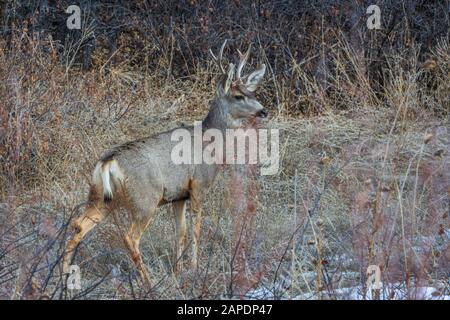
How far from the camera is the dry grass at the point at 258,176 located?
588cm

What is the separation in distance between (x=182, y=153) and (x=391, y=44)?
482cm

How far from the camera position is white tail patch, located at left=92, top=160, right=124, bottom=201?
6.55 metres

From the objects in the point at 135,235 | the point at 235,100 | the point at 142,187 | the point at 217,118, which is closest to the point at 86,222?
the point at 135,235

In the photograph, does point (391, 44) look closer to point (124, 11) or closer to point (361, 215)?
point (124, 11)

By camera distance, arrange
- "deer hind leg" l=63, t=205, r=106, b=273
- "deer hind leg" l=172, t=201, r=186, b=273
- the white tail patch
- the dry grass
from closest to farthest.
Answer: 1. the dry grass
2. the white tail patch
3. "deer hind leg" l=63, t=205, r=106, b=273
4. "deer hind leg" l=172, t=201, r=186, b=273

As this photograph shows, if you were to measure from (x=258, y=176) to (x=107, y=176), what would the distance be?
2471 mm

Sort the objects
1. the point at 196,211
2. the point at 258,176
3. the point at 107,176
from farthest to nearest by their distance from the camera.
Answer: the point at 258,176
the point at 196,211
the point at 107,176

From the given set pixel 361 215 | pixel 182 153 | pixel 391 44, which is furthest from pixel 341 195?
pixel 391 44

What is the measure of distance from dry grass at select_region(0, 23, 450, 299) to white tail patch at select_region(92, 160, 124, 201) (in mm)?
281

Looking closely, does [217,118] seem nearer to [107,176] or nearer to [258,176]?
[258,176]

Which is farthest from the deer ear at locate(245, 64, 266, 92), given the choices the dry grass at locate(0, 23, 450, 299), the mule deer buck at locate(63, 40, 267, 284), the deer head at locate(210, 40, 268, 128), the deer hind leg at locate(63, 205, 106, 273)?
the deer hind leg at locate(63, 205, 106, 273)

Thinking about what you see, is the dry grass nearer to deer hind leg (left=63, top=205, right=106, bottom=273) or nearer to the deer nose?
deer hind leg (left=63, top=205, right=106, bottom=273)

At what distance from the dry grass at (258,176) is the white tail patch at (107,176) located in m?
0.28

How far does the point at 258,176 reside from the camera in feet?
28.8
